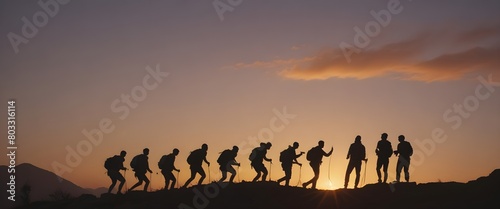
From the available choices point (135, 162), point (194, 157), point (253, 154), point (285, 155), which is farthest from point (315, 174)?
point (135, 162)

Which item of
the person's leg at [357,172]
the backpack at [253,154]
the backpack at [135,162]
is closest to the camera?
the person's leg at [357,172]

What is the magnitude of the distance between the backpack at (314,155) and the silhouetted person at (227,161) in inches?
123

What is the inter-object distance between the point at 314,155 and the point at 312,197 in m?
1.72

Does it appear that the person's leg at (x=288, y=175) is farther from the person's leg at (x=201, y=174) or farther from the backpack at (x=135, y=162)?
the backpack at (x=135, y=162)

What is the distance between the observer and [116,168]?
24.9 meters

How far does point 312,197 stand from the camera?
23062 millimetres

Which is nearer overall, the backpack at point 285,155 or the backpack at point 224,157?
the backpack at point 285,155

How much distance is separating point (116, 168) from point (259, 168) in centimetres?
602

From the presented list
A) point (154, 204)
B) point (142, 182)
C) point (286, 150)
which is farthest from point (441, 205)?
point (142, 182)

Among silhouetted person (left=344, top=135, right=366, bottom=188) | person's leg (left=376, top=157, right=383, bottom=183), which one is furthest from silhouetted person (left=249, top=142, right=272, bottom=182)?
person's leg (left=376, top=157, right=383, bottom=183)

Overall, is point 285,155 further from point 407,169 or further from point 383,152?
point 407,169

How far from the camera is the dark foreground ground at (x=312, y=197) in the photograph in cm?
2202

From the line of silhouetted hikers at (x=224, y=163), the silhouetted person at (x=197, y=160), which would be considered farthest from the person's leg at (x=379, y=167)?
the silhouetted person at (x=197, y=160)

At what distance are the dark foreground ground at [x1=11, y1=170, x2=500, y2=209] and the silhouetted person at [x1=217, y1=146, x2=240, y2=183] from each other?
60 cm
